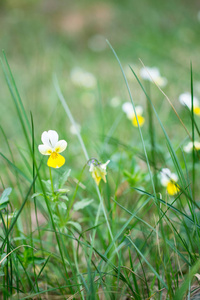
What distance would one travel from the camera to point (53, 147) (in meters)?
0.81

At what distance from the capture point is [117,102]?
6.75 ft

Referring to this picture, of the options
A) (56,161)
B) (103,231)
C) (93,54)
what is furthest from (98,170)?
(93,54)

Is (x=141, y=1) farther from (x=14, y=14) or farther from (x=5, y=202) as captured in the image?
(x=5, y=202)

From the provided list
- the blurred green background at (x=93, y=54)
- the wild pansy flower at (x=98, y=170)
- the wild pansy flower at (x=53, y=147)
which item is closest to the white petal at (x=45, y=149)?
the wild pansy flower at (x=53, y=147)

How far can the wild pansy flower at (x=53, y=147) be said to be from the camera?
0.79 meters

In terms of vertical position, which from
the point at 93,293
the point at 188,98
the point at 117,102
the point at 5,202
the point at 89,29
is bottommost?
the point at 93,293

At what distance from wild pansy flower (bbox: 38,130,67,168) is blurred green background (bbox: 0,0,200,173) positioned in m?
0.63

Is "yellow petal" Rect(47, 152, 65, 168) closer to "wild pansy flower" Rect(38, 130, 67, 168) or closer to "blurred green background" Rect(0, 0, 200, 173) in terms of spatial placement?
"wild pansy flower" Rect(38, 130, 67, 168)

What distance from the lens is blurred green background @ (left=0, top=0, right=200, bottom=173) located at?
213cm

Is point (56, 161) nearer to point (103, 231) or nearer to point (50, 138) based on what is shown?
point (50, 138)

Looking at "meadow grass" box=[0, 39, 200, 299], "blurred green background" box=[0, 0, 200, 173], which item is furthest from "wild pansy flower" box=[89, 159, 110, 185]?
"blurred green background" box=[0, 0, 200, 173]

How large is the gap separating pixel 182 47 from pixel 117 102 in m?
2.08

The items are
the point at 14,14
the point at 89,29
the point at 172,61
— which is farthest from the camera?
the point at 89,29

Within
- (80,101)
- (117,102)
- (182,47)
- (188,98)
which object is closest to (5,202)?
(188,98)
